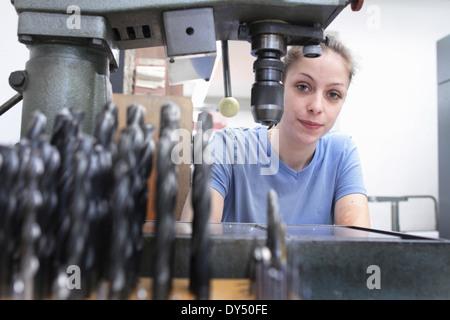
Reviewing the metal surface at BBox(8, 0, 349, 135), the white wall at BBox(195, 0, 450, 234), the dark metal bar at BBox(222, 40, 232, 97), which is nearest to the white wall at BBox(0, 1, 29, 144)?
the metal surface at BBox(8, 0, 349, 135)

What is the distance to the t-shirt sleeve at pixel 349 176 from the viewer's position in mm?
A: 826

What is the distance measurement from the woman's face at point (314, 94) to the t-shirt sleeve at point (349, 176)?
0.47 ft

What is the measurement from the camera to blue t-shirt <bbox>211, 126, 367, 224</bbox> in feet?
2.68

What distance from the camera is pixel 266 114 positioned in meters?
0.43

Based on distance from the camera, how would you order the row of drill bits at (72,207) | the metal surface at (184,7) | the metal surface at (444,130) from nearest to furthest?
the row of drill bits at (72,207), the metal surface at (184,7), the metal surface at (444,130)

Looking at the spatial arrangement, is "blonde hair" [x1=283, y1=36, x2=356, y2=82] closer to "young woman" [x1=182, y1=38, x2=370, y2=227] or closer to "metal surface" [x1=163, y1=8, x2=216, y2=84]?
"young woman" [x1=182, y1=38, x2=370, y2=227]

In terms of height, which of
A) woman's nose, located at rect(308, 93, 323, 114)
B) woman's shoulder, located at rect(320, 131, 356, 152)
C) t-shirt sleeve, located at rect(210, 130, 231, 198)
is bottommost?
t-shirt sleeve, located at rect(210, 130, 231, 198)

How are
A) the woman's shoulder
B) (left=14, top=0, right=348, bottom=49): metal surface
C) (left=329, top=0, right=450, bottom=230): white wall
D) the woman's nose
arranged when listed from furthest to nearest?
(left=329, top=0, right=450, bottom=230): white wall → the woman's shoulder → the woman's nose → (left=14, top=0, right=348, bottom=49): metal surface

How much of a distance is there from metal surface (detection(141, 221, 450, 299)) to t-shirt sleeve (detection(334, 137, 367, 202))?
51 cm

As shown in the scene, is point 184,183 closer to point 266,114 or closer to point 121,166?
point 266,114

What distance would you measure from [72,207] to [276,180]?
0.67m

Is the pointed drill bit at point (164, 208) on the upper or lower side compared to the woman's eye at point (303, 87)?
lower

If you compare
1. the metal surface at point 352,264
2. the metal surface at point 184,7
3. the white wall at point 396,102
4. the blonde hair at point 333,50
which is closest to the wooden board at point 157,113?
the blonde hair at point 333,50

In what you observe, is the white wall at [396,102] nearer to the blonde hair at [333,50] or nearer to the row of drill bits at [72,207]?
the blonde hair at [333,50]
